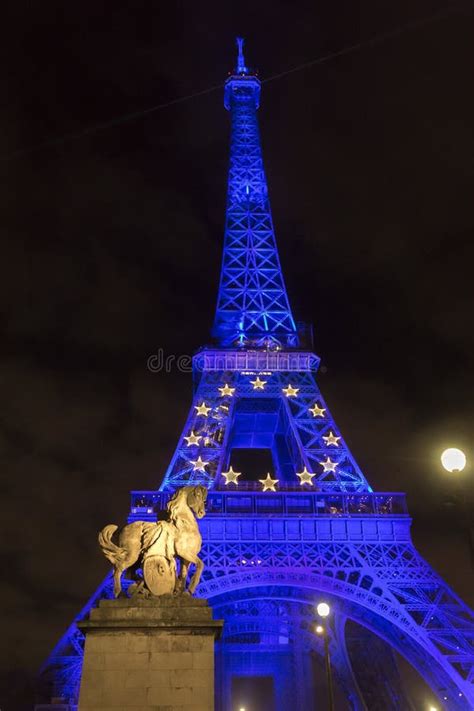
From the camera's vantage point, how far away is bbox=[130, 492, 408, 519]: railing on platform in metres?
41.1

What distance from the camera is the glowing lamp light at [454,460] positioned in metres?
12.6

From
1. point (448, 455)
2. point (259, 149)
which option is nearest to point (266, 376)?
point (259, 149)

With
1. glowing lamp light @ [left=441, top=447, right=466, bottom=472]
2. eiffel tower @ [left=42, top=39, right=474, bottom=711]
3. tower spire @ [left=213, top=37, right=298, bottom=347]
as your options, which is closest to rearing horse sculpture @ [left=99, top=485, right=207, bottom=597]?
glowing lamp light @ [left=441, top=447, right=466, bottom=472]

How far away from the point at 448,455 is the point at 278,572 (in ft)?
90.1

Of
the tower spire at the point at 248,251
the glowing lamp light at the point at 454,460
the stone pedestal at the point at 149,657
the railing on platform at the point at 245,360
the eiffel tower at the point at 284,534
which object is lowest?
the stone pedestal at the point at 149,657

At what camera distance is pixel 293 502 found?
1652 inches

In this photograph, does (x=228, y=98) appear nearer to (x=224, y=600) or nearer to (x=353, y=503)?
(x=353, y=503)

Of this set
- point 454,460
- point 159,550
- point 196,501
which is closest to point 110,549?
point 159,550

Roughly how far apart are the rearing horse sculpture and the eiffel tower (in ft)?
60.3

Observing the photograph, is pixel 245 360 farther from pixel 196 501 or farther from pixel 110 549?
pixel 110 549

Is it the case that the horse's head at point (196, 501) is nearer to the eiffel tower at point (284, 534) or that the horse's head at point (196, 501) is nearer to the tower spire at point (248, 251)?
the eiffel tower at point (284, 534)

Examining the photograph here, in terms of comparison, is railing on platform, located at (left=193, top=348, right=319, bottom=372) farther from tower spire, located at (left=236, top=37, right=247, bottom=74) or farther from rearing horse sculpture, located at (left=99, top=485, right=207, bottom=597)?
tower spire, located at (left=236, top=37, right=247, bottom=74)

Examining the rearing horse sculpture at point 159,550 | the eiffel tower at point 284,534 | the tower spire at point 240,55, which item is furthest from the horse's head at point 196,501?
the tower spire at point 240,55

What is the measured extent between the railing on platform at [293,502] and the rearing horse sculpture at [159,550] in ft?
73.7
